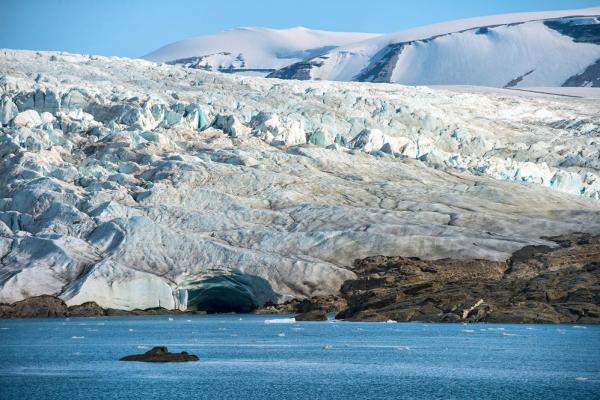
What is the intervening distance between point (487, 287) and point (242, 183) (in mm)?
33319

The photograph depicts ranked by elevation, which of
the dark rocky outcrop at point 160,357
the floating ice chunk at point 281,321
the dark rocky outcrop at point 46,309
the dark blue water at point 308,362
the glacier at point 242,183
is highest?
the glacier at point 242,183

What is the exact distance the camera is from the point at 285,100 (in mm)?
137875

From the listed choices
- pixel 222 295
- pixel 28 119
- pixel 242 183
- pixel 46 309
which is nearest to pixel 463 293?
pixel 222 295

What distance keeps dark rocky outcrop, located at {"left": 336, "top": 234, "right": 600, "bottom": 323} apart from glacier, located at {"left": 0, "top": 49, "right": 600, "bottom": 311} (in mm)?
2034

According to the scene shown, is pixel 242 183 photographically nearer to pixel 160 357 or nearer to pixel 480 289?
pixel 480 289

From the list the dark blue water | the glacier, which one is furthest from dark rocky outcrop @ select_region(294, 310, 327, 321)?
the dark blue water

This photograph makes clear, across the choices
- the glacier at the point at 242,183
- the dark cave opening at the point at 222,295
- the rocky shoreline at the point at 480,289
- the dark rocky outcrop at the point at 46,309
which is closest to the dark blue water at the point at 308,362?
the rocky shoreline at the point at 480,289

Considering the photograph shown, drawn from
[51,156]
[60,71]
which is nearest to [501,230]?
[51,156]

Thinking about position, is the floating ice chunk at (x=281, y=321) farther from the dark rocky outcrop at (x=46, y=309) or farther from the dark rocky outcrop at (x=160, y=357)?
the dark rocky outcrop at (x=160, y=357)

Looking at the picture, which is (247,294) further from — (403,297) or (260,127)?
(260,127)

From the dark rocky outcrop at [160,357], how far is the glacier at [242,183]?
3060 centimetres

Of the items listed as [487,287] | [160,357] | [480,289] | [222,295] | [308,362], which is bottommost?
[308,362]

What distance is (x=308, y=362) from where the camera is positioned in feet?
182

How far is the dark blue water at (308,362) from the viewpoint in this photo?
45562 mm
